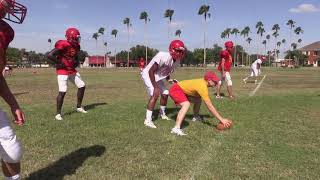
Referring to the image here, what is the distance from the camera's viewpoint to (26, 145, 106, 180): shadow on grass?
6035 mm

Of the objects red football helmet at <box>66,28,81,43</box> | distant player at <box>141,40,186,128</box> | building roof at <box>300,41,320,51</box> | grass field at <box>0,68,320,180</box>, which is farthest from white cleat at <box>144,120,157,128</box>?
building roof at <box>300,41,320,51</box>

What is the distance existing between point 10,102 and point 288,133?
239 inches

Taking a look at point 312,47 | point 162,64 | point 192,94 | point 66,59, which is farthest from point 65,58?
point 312,47

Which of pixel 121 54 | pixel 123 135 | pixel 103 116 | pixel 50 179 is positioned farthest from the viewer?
pixel 121 54

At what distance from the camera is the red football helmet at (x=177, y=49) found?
965 centimetres

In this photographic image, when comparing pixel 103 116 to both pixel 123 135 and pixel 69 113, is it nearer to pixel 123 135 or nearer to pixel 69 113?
pixel 69 113

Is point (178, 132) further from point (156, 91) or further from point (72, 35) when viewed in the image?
point (72, 35)

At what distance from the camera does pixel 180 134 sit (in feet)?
28.7

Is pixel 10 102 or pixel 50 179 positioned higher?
pixel 10 102

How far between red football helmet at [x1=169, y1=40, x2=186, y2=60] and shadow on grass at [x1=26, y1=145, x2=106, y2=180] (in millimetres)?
2965

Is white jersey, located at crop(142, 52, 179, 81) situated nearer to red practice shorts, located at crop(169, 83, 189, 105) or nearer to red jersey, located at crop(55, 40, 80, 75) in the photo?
red practice shorts, located at crop(169, 83, 189, 105)

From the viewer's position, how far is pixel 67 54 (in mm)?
11242

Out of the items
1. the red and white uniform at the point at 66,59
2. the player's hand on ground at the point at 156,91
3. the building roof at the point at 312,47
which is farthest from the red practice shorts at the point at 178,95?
the building roof at the point at 312,47

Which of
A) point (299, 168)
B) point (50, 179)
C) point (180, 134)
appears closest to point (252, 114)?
point (180, 134)
